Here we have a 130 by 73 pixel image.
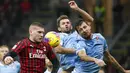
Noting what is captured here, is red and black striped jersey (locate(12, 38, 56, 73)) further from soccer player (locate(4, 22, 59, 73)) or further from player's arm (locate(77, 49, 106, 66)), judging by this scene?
player's arm (locate(77, 49, 106, 66))

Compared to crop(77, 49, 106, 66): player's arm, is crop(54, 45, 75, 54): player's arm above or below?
below

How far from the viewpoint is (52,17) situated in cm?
2575

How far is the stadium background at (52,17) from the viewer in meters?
22.6

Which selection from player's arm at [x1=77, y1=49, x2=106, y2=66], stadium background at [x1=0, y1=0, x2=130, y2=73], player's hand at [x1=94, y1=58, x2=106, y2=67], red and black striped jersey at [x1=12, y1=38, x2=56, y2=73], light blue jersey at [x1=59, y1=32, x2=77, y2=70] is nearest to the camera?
player's hand at [x1=94, y1=58, x2=106, y2=67]

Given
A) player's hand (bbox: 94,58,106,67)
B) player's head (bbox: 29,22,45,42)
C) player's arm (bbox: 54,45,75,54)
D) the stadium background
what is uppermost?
player's head (bbox: 29,22,45,42)

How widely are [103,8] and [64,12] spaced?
1624 millimetres

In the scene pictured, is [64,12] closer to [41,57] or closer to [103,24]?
[103,24]

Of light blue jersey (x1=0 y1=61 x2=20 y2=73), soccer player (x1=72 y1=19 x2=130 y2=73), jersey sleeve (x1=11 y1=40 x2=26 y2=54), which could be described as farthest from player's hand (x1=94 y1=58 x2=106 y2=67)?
light blue jersey (x1=0 y1=61 x2=20 y2=73)

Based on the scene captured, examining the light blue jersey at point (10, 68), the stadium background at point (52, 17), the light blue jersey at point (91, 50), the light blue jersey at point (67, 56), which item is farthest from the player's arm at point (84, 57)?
the stadium background at point (52, 17)

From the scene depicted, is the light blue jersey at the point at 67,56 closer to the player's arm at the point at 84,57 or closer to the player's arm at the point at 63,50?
the player's arm at the point at 63,50

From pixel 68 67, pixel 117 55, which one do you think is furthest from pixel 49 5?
pixel 68 67

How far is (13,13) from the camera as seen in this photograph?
24.6 metres

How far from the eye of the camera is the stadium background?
22609mm

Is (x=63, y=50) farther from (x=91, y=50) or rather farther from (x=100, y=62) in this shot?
(x=100, y=62)
